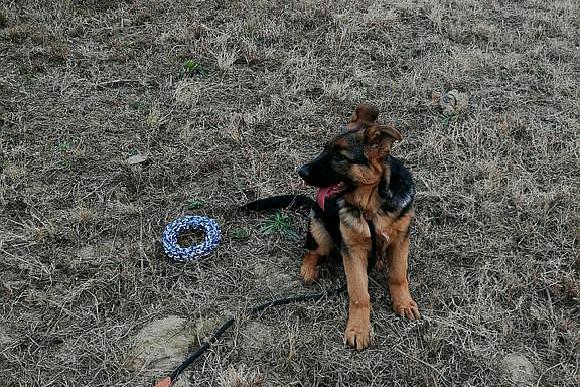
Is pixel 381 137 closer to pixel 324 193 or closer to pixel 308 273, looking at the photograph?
pixel 324 193

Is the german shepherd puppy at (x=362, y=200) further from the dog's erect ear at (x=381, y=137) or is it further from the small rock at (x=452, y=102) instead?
the small rock at (x=452, y=102)

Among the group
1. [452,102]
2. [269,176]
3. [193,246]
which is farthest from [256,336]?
[452,102]

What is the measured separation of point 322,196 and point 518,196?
2114mm

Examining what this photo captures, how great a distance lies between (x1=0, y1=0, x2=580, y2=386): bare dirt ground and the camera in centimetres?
388

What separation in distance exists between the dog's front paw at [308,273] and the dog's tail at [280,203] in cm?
76

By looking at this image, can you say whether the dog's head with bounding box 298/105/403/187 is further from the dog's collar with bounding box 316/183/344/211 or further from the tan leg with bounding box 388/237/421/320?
the tan leg with bounding box 388/237/421/320

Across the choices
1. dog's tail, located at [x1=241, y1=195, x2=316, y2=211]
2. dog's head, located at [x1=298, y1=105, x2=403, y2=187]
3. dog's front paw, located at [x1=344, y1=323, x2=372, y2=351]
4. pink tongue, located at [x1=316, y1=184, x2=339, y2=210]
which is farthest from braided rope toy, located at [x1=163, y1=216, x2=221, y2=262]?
dog's front paw, located at [x1=344, y1=323, x2=372, y2=351]

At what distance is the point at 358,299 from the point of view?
154 inches

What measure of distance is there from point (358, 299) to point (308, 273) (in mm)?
612

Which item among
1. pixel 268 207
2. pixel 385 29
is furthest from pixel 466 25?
pixel 268 207

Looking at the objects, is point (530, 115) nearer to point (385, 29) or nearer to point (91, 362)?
point (385, 29)

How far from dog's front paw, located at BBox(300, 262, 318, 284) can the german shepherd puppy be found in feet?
1.56

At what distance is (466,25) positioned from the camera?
27.8 feet

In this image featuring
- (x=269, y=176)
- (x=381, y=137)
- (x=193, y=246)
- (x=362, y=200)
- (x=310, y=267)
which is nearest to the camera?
(x=381, y=137)
